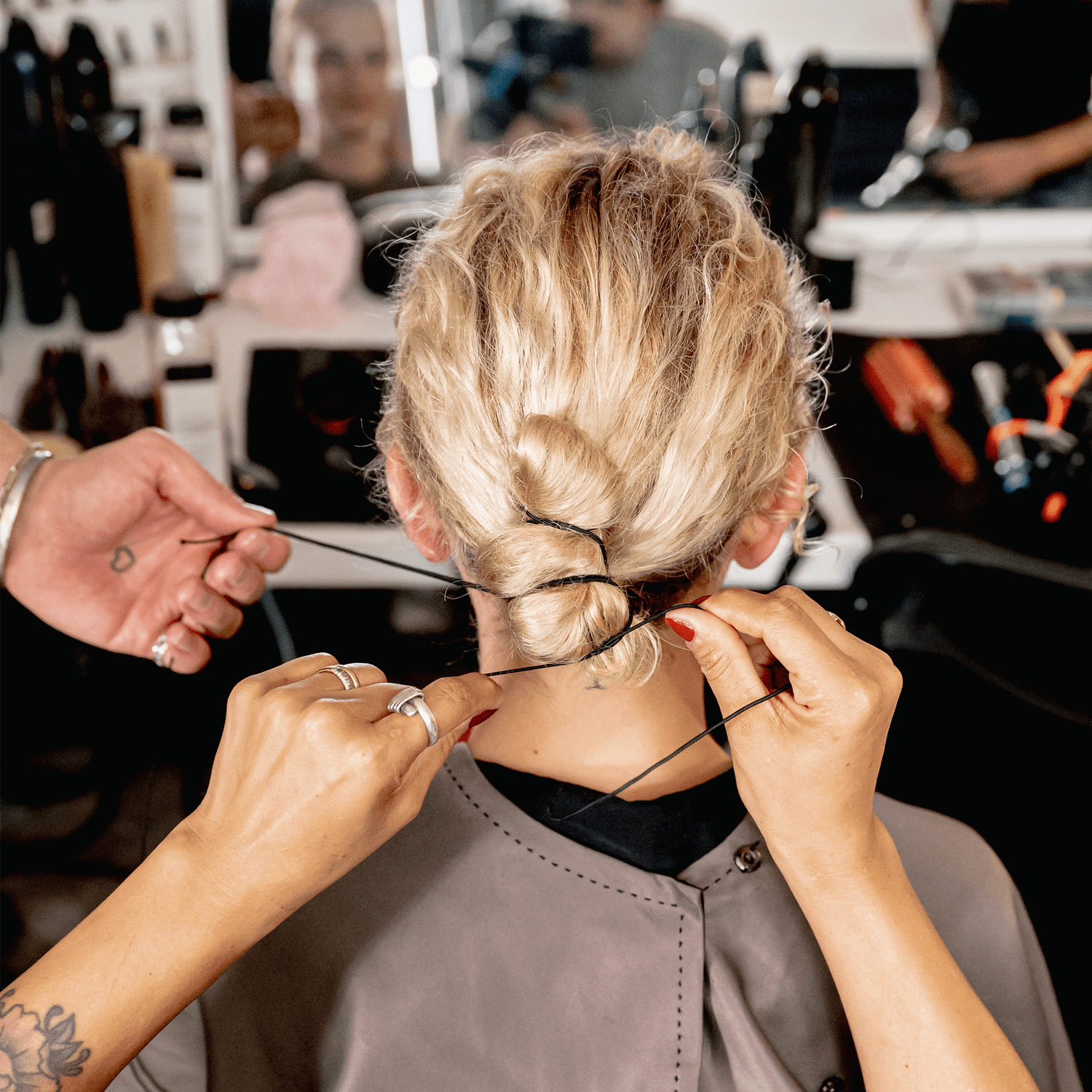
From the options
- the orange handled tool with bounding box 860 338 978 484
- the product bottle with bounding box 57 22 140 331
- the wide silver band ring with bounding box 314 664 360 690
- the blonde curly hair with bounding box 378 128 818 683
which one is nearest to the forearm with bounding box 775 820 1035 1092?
the blonde curly hair with bounding box 378 128 818 683

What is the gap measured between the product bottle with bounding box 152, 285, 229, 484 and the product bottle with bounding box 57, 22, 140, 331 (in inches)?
16.6

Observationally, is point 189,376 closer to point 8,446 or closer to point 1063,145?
point 8,446

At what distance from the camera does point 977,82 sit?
203 centimetres

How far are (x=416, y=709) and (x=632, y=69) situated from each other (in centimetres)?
178

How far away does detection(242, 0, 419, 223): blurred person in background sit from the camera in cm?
181

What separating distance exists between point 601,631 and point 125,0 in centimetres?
179

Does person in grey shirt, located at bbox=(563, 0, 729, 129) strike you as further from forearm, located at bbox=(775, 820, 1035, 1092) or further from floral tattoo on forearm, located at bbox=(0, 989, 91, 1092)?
floral tattoo on forearm, located at bbox=(0, 989, 91, 1092)

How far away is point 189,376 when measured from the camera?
3.98ft

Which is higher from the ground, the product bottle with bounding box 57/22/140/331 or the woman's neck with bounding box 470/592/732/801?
the product bottle with bounding box 57/22/140/331

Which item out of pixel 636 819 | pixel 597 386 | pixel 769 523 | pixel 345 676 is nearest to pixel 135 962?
pixel 345 676

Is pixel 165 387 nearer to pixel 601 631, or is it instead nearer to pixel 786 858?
pixel 601 631

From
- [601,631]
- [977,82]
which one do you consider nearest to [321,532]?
[601,631]

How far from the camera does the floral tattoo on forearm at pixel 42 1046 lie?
1.92 feet

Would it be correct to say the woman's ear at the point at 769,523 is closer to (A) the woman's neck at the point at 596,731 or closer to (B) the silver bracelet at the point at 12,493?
(A) the woman's neck at the point at 596,731
